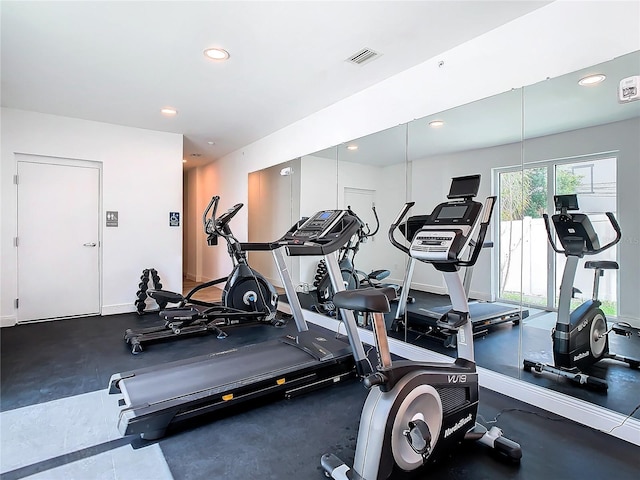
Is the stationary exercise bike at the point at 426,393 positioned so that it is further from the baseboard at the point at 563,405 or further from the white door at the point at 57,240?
the white door at the point at 57,240

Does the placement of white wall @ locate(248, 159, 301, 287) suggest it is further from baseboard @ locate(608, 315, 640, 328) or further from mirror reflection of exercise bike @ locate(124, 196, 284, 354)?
baseboard @ locate(608, 315, 640, 328)

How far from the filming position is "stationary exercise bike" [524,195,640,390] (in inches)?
92.7

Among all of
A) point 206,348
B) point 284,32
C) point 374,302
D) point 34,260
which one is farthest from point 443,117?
point 34,260

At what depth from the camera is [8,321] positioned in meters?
4.52

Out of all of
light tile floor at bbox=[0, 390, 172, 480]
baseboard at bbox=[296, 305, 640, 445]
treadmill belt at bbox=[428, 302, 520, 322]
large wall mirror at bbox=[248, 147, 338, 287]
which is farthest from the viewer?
large wall mirror at bbox=[248, 147, 338, 287]

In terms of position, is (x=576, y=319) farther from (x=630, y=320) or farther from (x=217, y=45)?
(x=217, y=45)

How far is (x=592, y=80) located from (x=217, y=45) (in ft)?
8.81

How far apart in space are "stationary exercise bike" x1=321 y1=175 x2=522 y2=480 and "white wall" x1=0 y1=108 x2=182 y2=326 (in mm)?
4544

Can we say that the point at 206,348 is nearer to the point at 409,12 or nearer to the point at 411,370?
the point at 411,370

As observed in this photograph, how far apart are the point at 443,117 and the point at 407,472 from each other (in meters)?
2.64

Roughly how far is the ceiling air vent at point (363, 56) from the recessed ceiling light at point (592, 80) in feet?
5.02

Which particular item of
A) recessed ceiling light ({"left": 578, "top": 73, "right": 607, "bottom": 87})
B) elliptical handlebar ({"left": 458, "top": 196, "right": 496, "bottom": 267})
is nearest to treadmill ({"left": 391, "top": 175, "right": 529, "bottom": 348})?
elliptical handlebar ({"left": 458, "top": 196, "right": 496, "bottom": 267})

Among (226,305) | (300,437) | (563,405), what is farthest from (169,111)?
(563,405)

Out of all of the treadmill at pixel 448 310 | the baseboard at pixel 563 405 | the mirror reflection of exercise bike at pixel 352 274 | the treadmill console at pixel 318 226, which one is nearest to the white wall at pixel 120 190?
the mirror reflection of exercise bike at pixel 352 274
